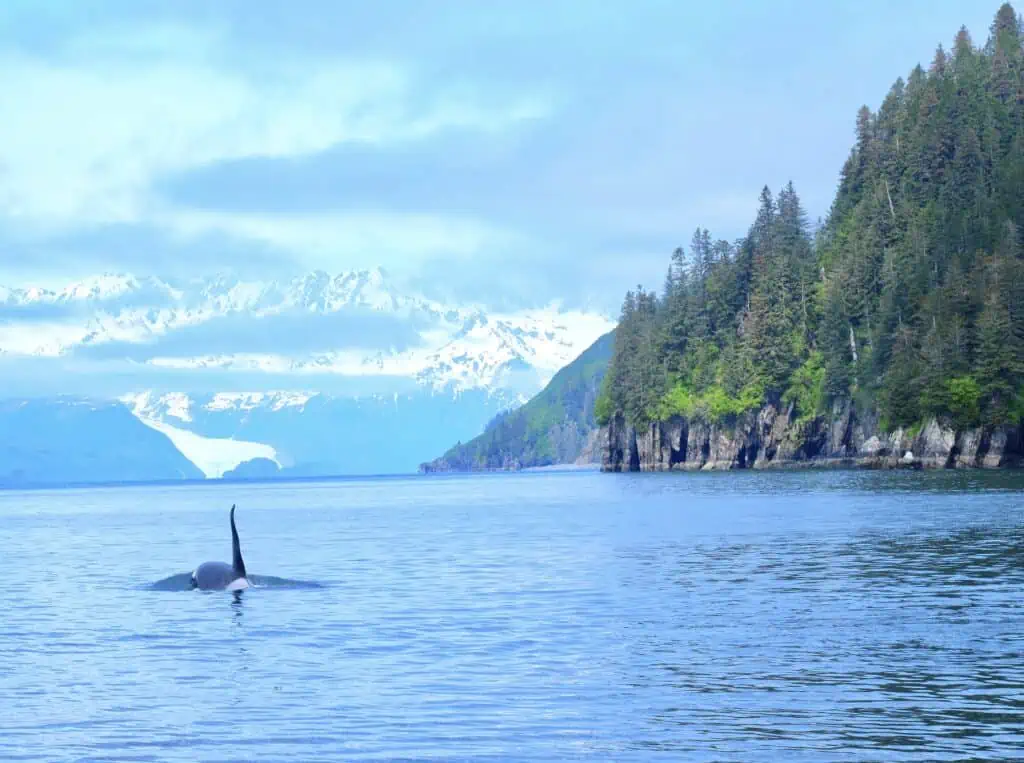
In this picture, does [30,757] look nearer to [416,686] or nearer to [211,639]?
[416,686]

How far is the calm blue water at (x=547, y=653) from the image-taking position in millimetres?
25281

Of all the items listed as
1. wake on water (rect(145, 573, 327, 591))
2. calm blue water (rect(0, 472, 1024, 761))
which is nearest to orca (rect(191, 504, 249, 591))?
wake on water (rect(145, 573, 327, 591))

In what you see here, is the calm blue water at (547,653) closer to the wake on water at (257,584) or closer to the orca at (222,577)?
the wake on water at (257,584)

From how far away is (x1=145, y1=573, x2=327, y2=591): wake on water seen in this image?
Answer: 53.4m

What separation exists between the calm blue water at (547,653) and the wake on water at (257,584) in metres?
1.06

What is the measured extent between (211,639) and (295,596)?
1072 cm

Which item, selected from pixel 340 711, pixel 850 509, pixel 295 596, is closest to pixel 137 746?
pixel 340 711

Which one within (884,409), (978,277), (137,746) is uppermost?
(978,277)

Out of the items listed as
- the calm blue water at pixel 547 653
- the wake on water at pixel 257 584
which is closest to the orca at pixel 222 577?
the wake on water at pixel 257 584

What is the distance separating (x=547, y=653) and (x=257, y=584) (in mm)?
21501

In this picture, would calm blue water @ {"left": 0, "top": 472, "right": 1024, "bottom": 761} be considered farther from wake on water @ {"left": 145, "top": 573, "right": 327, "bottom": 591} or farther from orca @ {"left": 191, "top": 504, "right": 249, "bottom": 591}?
orca @ {"left": 191, "top": 504, "right": 249, "bottom": 591}

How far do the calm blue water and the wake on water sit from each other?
1.06 metres

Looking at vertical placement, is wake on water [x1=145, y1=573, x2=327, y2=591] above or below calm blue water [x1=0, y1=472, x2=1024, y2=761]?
above

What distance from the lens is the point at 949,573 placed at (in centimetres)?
5050
